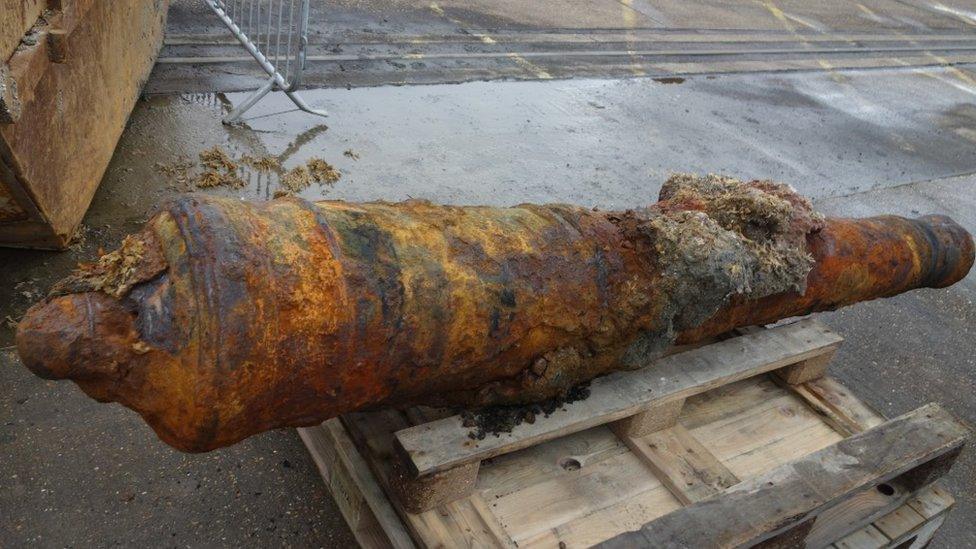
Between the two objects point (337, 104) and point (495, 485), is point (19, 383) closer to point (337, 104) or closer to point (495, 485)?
point (495, 485)

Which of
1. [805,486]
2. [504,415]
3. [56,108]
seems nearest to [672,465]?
[805,486]

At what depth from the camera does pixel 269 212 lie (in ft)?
5.59

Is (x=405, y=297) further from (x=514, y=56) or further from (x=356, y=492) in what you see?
(x=514, y=56)

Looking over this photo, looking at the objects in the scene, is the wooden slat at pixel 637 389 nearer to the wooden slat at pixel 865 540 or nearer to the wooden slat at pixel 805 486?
the wooden slat at pixel 805 486

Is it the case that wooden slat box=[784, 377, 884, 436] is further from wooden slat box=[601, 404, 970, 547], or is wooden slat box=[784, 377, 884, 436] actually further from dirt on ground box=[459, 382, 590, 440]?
dirt on ground box=[459, 382, 590, 440]

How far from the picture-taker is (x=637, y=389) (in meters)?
2.38

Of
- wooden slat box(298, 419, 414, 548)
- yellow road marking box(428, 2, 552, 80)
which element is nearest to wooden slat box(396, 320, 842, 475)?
wooden slat box(298, 419, 414, 548)

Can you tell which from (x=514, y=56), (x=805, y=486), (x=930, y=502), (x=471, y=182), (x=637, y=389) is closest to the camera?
(x=805, y=486)

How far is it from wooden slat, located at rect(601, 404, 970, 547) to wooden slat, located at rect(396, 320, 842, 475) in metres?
0.36

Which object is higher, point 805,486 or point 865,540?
point 805,486

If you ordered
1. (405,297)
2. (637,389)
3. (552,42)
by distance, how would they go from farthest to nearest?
(552,42), (637,389), (405,297)

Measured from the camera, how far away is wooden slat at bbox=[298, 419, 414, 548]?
2.12 metres

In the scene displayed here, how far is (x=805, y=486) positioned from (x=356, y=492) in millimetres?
1368

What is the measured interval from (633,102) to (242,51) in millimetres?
3492
